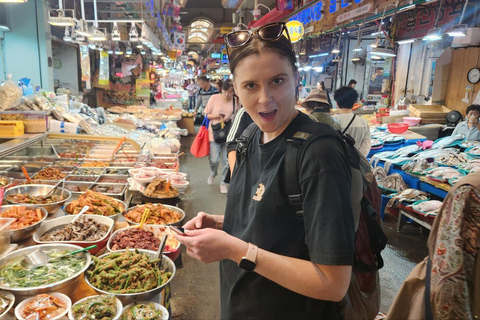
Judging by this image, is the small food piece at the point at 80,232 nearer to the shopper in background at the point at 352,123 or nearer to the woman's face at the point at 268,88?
the woman's face at the point at 268,88

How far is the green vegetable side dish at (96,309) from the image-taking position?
5.86 feet

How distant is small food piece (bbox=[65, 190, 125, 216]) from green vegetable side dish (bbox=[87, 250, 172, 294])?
0.94 meters

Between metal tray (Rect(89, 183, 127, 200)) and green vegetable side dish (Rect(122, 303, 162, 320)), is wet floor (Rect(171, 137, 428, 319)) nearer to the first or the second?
metal tray (Rect(89, 183, 127, 200))

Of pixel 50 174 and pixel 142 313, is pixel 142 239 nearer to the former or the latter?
pixel 142 313

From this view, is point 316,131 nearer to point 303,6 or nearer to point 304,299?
point 304,299

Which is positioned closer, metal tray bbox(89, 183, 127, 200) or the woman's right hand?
the woman's right hand

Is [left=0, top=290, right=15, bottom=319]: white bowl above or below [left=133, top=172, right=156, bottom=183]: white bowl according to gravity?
below

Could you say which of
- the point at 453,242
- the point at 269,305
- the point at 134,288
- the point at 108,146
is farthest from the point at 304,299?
the point at 108,146

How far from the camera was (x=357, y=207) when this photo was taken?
4.36 ft

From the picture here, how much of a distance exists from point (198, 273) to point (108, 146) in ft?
9.67

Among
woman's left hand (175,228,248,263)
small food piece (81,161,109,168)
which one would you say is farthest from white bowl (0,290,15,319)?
small food piece (81,161,109,168)

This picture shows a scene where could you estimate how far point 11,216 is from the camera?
8.75 feet

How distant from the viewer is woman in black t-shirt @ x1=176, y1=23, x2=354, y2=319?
1120 millimetres

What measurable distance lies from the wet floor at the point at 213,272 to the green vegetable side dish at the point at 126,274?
1645 millimetres
